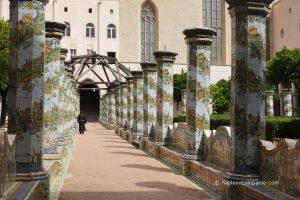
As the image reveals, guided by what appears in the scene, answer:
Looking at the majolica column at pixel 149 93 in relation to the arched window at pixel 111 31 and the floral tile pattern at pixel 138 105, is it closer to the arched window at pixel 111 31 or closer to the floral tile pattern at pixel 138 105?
the floral tile pattern at pixel 138 105

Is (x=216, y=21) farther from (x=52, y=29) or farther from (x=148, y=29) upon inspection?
(x=52, y=29)

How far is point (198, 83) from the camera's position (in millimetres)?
11289

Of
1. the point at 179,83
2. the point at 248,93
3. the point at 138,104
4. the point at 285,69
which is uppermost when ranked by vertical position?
the point at 285,69

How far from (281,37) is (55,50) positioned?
42768mm

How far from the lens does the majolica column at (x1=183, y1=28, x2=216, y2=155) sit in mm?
11234

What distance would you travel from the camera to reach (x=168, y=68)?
48.5ft

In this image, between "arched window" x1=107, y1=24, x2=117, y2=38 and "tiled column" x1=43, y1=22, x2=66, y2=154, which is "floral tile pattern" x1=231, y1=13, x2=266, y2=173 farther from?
"arched window" x1=107, y1=24, x2=117, y2=38

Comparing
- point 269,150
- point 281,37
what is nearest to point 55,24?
point 269,150

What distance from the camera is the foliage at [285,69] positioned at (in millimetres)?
33250

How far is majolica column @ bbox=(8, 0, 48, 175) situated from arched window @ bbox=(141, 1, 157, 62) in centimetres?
4483

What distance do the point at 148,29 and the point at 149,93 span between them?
3586 cm

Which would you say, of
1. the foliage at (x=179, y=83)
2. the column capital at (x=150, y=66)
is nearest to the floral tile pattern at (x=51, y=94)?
the column capital at (x=150, y=66)

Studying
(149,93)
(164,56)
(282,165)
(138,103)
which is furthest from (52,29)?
(138,103)

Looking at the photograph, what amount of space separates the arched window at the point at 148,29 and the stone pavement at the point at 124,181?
38.3 meters
